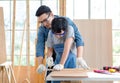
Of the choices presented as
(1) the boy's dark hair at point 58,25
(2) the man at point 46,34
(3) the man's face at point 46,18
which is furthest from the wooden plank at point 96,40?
(1) the boy's dark hair at point 58,25

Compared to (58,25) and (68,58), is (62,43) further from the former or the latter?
(58,25)

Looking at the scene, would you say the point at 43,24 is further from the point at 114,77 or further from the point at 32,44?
the point at 32,44

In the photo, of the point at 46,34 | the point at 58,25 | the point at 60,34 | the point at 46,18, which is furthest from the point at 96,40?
the point at 58,25

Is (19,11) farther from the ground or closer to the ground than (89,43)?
farther from the ground

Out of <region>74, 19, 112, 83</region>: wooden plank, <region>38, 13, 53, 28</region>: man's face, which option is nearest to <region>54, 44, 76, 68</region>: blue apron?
<region>38, 13, 53, 28</region>: man's face

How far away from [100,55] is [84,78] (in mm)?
2484

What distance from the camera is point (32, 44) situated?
6.64m

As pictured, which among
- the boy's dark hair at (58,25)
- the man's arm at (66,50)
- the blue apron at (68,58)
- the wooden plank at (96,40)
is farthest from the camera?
the wooden plank at (96,40)

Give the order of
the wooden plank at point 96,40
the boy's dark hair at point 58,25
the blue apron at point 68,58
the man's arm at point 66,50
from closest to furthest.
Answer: the boy's dark hair at point 58,25 → the man's arm at point 66,50 → the blue apron at point 68,58 → the wooden plank at point 96,40

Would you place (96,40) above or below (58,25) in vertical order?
below

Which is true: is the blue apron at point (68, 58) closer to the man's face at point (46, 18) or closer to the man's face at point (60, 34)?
the man's face at point (60, 34)

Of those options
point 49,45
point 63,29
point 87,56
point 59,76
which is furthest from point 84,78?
point 87,56

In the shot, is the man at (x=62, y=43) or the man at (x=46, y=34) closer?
the man at (x=62, y=43)

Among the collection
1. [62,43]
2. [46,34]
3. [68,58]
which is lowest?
[68,58]
